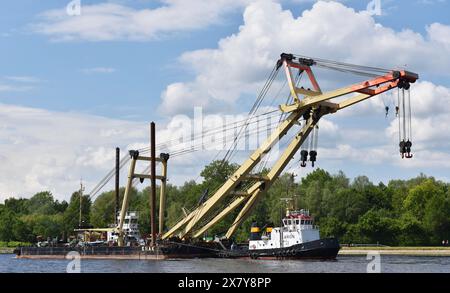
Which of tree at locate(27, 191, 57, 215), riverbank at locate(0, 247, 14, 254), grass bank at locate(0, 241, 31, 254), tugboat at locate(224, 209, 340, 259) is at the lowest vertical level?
riverbank at locate(0, 247, 14, 254)

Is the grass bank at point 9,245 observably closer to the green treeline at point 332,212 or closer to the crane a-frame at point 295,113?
the green treeline at point 332,212

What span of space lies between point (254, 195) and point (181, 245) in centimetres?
931

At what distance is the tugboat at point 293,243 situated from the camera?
60438mm

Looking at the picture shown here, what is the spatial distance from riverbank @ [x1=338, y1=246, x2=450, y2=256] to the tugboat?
2059 cm

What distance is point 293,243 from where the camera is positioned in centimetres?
6262

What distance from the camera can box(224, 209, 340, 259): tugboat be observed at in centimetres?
6044

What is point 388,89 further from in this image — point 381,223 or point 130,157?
point 381,223

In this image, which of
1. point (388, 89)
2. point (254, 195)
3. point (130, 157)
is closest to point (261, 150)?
point (254, 195)

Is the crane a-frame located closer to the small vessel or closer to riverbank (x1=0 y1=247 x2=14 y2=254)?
the small vessel

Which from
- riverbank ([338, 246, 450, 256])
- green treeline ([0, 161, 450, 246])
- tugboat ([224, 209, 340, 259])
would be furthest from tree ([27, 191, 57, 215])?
tugboat ([224, 209, 340, 259])

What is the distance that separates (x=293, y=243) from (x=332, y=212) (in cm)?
3568

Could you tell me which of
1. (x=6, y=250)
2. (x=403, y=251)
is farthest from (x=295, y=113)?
(x=6, y=250)

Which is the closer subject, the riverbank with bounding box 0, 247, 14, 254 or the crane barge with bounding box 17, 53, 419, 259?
the crane barge with bounding box 17, 53, 419, 259

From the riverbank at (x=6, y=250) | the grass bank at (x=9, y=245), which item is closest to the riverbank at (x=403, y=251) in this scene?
the riverbank at (x=6, y=250)
